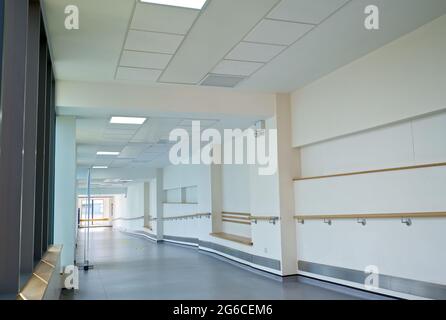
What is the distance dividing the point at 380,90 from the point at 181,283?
4.66m

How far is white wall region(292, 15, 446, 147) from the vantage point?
459 centimetres

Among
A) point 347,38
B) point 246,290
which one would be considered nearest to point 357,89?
point 347,38

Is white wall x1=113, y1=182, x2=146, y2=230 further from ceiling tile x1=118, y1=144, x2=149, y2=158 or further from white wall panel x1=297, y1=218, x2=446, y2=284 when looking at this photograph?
white wall panel x1=297, y1=218, x2=446, y2=284

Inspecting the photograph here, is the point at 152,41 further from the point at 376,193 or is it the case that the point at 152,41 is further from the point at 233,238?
the point at 233,238

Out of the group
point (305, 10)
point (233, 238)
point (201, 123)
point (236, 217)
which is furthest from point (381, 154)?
point (236, 217)

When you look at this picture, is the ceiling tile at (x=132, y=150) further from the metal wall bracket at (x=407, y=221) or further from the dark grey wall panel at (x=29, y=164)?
→ the metal wall bracket at (x=407, y=221)

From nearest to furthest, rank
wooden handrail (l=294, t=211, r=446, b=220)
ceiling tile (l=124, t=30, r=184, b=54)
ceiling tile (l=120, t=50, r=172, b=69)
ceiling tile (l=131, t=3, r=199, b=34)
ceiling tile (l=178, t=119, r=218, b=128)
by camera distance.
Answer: ceiling tile (l=131, t=3, r=199, b=34) → wooden handrail (l=294, t=211, r=446, b=220) → ceiling tile (l=124, t=30, r=184, b=54) → ceiling tile (l=120, t=50, r=172, b=69) → ceiling tile (l=178, t=119, r=218, b=128)

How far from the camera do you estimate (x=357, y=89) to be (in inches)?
229

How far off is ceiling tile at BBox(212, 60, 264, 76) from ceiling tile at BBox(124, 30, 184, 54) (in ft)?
3.02

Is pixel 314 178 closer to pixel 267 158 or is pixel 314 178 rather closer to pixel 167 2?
Answer: pixel 267 158

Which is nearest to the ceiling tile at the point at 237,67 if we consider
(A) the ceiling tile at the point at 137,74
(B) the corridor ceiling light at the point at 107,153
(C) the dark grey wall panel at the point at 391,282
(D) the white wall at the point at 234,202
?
(A) the ceiling tile at the point at 137,74

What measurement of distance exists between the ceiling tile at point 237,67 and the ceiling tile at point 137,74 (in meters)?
0.96

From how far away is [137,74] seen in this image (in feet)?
20.3

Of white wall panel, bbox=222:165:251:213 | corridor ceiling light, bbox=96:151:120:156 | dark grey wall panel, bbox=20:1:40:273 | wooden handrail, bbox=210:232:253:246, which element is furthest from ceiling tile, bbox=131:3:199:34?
corridor ceiling light, bbox=96:151:120:156
